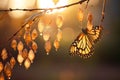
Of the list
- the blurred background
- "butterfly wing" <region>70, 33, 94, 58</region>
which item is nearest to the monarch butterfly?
"butterfly wing" <region>70, 33, 94, 58</region>

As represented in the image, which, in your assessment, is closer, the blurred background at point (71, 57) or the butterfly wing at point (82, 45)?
the butterfly wing at point (82, 45)

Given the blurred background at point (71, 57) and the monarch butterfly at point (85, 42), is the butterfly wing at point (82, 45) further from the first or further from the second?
the blurred background at point (71, 57)

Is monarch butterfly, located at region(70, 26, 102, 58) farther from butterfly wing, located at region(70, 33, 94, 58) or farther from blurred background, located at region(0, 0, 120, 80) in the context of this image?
blurred background, located at region(0, 0, 120, 80)

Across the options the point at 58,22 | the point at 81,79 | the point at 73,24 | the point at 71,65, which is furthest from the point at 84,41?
the point at 73,24

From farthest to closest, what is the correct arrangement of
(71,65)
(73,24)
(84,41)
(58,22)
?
(73,24)
(71,65)
(84,41)
(58,22)

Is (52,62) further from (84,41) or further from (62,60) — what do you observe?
(84,41)

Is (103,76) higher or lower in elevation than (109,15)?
lower

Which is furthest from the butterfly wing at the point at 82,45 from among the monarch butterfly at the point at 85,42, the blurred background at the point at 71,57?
the blurred background at the point at 71,57
